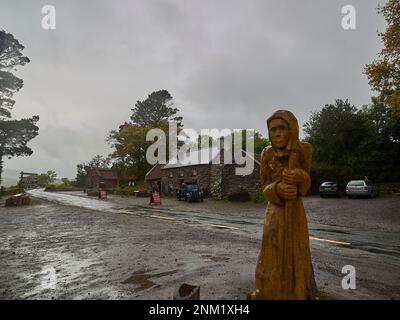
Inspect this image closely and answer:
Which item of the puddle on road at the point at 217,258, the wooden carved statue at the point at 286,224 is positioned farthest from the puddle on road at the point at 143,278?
the wooden carved statue at the point at 286,224

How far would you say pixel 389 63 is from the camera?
20.0 metres

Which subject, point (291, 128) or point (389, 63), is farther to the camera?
point (389, 63)

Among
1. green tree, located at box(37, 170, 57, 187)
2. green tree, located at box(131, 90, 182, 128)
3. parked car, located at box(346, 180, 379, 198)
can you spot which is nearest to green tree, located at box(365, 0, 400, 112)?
parked car, located at box(346, 180, 379, 198)

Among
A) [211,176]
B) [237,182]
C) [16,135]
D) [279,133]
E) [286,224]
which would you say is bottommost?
[286,224]

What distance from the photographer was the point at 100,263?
6844 mm

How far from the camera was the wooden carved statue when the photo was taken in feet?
11.6

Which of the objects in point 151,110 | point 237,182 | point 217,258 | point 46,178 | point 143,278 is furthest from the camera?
point 46,178

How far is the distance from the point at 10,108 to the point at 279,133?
33540 millimetres

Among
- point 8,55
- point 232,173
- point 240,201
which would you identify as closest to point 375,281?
point 240,201

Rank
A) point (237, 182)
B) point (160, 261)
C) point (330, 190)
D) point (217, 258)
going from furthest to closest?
point (237, 182)
point (330, 190)
point (217, 258)
point (160, 261)

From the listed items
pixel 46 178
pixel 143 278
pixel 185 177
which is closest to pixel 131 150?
pixel 185 177

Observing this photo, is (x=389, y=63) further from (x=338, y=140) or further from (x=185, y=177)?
(x=185, y=177)
